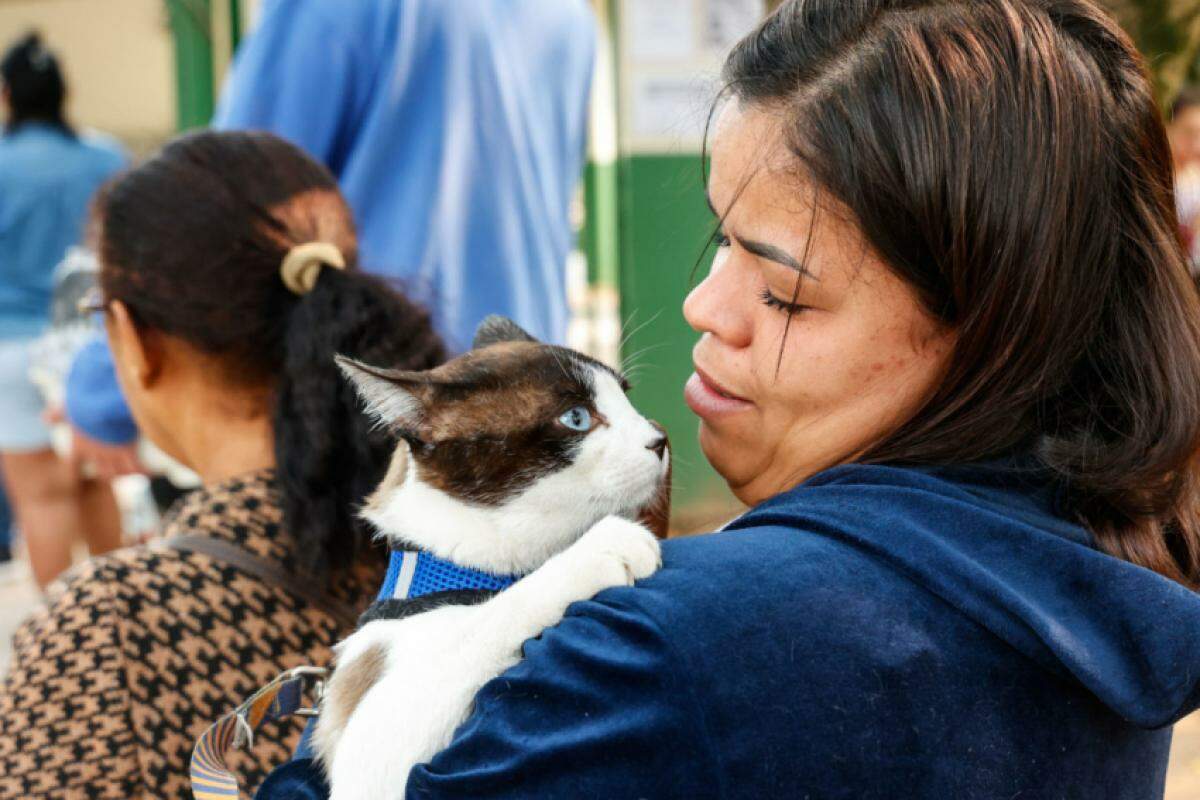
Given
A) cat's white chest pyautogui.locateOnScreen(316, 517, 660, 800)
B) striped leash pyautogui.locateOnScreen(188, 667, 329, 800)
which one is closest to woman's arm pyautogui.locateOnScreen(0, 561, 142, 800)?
striped leash pyautogui.locateOnScreen(188, 667, 329, 800)

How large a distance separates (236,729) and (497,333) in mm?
699

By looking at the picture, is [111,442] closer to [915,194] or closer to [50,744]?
[50,744]

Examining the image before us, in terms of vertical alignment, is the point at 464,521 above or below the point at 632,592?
below

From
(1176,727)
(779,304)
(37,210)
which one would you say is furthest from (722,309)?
(37,210)

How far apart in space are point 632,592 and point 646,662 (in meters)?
0.10

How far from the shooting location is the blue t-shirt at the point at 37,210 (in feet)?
17.5

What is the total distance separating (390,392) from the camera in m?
1.62

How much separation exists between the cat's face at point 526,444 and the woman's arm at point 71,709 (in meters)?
0.57

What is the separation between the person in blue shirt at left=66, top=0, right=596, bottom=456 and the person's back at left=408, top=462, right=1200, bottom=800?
143 cm

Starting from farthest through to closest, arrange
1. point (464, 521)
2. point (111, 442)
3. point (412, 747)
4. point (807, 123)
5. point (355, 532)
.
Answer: point (111, 442) < point (355, 532) < point (464, 521) < point (807, 123) < point (412, 747)

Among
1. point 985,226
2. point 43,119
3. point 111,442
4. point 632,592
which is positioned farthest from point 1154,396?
point 43,119

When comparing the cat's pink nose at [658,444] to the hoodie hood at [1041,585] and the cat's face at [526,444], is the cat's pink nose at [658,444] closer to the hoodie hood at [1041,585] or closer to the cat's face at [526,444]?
the cat's face at [526,444]

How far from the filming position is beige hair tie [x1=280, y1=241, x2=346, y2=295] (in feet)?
7.18

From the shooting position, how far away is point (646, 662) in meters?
1.17
